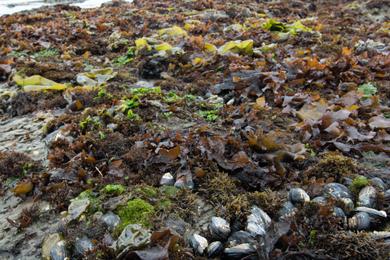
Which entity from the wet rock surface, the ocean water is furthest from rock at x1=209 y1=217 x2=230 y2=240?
the ocean water

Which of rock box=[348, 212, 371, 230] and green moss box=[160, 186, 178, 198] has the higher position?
rock box=[348, 212, 371, 230]

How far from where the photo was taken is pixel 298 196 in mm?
3193

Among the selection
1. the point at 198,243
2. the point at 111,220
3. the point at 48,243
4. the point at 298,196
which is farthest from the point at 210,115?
the point at 48,243

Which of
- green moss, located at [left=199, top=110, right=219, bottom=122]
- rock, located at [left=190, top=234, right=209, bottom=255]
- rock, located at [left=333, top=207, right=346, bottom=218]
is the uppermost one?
rock, located at [left=333, top=207, right=346, bottom=218]

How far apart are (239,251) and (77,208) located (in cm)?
139

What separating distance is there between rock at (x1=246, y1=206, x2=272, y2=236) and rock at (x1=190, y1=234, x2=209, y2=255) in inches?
13.3

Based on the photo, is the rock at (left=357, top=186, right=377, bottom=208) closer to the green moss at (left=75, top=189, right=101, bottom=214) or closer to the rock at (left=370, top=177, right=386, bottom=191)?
the rock at (left=370, top=177, right=386, bottom=191)

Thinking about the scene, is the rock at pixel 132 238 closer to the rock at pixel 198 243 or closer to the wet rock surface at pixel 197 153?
the wet rock surface at pixel 197 153

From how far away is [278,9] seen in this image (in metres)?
13.4

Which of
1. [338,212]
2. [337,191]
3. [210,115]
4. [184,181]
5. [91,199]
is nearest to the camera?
[338,212]

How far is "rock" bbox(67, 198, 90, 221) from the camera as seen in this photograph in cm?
320

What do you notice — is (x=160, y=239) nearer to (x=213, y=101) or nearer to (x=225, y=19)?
(x=213, y=101)

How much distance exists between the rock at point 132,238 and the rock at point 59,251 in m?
0.43

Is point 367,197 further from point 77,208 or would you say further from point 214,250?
point 77,208
